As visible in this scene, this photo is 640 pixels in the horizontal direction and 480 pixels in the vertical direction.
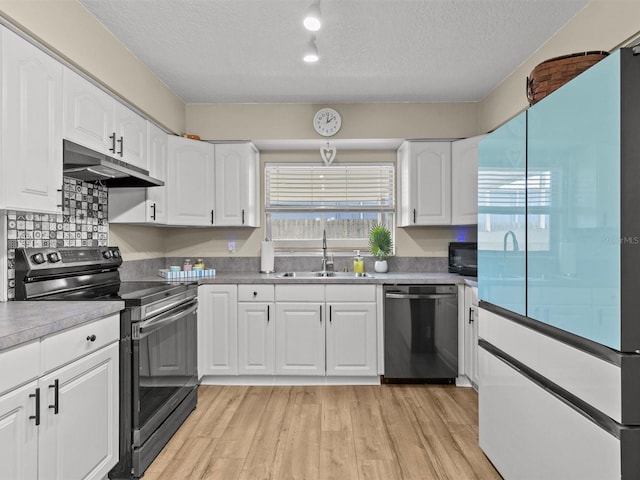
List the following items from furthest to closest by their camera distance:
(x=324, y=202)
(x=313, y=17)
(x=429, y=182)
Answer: (x=324, y=202)
(x=429, y=182)
(x=313, y=17)

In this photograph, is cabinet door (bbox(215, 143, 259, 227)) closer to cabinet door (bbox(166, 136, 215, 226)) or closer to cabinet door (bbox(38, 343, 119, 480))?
cabinet door (bbox(166, 136, 215, 226))

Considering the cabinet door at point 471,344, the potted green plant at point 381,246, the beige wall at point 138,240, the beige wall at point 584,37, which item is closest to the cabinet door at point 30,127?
the beige wall at point 138,240

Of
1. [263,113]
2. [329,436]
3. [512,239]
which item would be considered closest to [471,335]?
[329,436]

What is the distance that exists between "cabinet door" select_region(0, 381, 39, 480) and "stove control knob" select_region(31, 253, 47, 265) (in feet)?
3.00

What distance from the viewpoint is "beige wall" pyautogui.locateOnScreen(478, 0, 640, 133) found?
78.3 inches

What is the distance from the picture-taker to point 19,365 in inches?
54.1

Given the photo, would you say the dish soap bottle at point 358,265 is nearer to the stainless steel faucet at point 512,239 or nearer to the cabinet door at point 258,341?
the cabinet door at point 258,341

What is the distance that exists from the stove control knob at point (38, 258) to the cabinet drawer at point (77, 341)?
541 mm

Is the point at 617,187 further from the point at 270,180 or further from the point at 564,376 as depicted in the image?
the point at 270,180

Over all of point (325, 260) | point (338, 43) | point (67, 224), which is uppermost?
point (338, 43)

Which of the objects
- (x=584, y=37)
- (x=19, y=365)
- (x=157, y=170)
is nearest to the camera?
(x=19, y=365)

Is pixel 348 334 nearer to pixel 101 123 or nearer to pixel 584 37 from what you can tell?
pixel 101 123

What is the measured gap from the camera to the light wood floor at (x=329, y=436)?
219 centimetres

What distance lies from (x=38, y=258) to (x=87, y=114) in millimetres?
848
